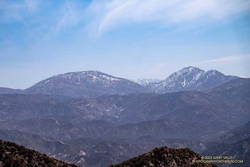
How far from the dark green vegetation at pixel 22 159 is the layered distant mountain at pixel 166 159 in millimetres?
11291

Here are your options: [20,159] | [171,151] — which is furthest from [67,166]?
[171,151]

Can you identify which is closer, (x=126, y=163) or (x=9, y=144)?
(x=126, y=163)

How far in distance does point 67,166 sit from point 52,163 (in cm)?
248

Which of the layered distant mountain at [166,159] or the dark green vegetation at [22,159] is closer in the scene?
the layered distant mountain at [166,159]

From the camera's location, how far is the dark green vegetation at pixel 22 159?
62.4m

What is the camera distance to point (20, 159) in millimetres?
63406

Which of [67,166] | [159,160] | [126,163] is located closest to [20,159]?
[67,166]

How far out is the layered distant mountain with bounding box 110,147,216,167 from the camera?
203ft

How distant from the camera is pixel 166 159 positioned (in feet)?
205

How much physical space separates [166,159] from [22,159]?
22.5 meters

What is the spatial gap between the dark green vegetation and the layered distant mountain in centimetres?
1129

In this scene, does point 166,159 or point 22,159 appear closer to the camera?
point 166,159

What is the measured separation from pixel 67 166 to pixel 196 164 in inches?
797

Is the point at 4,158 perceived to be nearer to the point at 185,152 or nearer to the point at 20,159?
the point at 20,159
